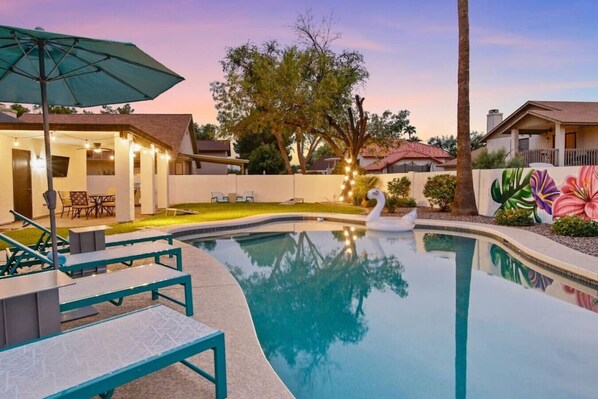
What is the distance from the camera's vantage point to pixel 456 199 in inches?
526

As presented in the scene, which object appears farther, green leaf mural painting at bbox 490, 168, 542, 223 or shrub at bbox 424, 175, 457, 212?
shrub at bbox 424, 175, 457, 212

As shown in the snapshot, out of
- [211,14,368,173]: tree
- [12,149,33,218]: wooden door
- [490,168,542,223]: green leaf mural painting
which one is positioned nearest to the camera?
[490,168,542,223]: green leaf mural painting

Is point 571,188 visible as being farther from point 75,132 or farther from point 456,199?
point 75,132


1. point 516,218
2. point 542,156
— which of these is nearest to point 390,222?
point 516,218

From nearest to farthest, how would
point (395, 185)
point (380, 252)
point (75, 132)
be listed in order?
1. point (380, 252)
2. point (75, 132)
3. point (395, 185)

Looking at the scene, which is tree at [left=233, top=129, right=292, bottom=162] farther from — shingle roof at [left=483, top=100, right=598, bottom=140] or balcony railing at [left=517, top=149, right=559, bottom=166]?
balcony railing at [left=517, top=149, right=559, bottom=166]

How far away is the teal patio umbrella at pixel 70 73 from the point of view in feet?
11.4

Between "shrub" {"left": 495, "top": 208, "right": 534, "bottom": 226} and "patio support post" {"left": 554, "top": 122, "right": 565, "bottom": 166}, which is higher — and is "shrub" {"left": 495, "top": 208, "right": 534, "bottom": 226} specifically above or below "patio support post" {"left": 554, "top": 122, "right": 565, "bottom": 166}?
below

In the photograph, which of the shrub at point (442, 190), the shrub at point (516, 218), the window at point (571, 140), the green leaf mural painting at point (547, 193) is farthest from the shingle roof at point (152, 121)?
the window at point (571, 140)

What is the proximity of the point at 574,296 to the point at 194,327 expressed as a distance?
573 cm

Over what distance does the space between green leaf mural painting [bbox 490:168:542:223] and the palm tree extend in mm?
810

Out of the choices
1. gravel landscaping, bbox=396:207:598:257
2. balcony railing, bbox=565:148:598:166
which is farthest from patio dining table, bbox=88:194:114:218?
balcony railing, bbox=565:148:598:166

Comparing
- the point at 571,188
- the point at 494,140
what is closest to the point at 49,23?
the point at 571,188

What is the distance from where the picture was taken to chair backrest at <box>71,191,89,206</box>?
537 inches
